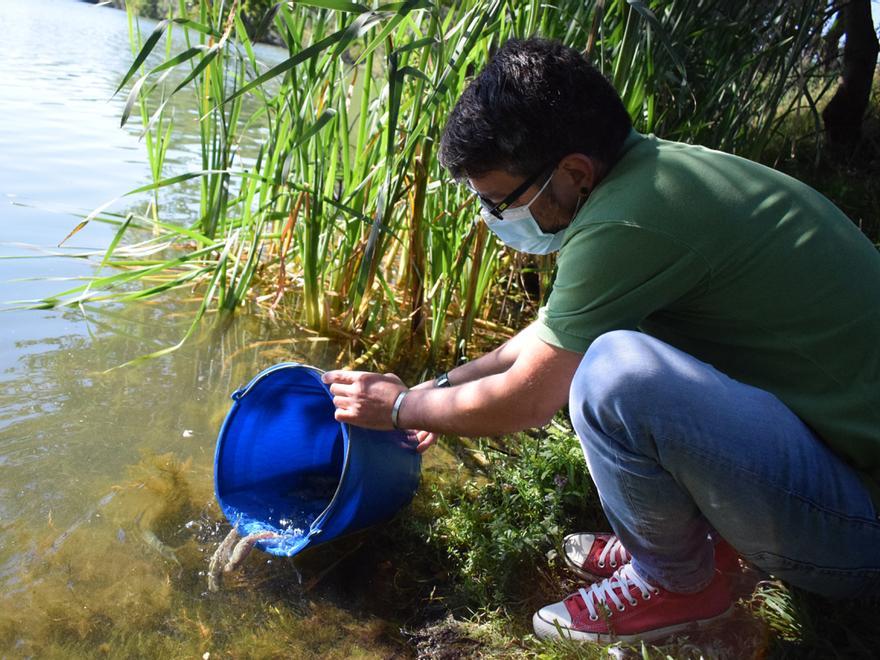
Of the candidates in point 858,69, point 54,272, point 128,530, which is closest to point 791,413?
point 128,530

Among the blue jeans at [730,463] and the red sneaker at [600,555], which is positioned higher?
the blue jeans at [730,463]

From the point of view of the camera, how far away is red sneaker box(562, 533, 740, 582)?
1.67 meters

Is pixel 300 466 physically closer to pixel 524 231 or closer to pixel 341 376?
pixel 341 376

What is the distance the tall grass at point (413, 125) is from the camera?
222 cm

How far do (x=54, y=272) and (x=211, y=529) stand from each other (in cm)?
191

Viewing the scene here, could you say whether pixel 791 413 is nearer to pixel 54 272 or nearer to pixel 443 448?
pixel 443 448

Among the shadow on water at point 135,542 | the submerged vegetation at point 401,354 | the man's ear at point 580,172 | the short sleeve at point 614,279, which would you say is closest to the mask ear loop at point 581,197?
the man's ear at point 580,172

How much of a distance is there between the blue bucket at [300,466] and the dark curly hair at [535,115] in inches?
26.7

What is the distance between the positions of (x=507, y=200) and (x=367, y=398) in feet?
1.61

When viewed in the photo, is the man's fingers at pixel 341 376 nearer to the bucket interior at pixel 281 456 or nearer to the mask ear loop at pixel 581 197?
the bucket interior at pixel 281 456

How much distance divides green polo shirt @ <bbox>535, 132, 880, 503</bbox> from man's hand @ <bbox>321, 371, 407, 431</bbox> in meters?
0.42

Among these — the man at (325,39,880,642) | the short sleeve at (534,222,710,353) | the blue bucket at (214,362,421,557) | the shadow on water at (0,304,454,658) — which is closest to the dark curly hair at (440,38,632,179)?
the man at (325,39,880,642)

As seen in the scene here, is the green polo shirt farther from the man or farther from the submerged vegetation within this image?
the submerged vegetation

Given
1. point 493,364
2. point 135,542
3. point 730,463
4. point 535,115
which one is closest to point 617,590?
point 730,463
